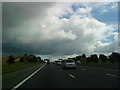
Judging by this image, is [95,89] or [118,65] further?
[118,65]

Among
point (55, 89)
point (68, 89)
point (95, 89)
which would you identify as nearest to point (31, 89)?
point (55, 89)

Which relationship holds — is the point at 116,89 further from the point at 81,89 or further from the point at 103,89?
the point at 81,89

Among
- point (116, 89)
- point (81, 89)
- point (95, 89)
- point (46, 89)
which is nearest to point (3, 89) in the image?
point (46, 89)

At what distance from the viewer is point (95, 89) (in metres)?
10.3

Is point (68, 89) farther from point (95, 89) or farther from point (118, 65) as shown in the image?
point (118, 65)

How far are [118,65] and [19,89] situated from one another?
2214 centimetres

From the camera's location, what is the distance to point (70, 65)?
114ft

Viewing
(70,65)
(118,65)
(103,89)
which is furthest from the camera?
(70,65)

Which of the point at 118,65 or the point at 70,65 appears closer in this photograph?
the point at 118,65

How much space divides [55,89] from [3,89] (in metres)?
2.84

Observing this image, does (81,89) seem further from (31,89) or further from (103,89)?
(31,89)

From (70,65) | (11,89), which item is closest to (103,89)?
(11,89)

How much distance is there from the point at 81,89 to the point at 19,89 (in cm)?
334

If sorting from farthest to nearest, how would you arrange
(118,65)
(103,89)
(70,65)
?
(70,65), (118,65), (103,89)
